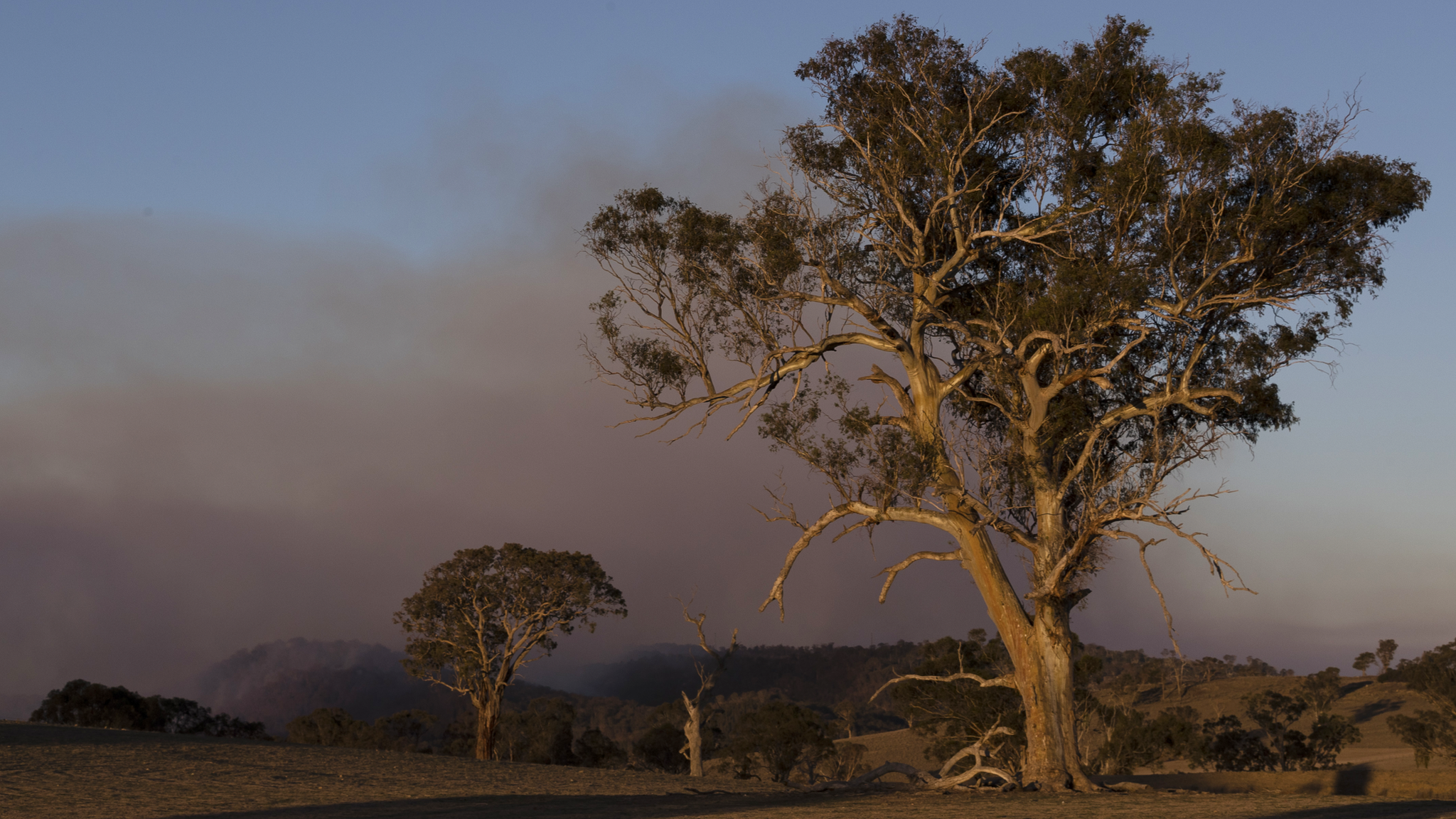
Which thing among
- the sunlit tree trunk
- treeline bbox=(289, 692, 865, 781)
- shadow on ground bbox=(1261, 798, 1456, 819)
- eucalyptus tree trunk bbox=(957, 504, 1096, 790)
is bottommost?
treeline bbox=(289, 692, 865, 781)

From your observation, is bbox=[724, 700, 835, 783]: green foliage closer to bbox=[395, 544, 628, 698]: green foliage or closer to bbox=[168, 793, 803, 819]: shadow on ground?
bbox=[395, 544, 628, 698]: green foliage

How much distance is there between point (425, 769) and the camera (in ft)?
60.8

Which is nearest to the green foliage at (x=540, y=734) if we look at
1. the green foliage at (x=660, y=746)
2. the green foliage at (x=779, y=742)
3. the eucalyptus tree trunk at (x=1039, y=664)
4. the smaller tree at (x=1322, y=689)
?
the green foliage at (x=660, y=746)

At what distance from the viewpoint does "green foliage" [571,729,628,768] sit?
5125 centimetres

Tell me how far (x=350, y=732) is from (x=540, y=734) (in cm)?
962

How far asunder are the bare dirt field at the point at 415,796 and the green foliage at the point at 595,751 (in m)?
32.6

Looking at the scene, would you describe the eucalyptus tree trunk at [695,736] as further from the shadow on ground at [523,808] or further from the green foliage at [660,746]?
the green foliage at [660,746]

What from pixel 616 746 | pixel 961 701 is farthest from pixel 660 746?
pixel 961 701

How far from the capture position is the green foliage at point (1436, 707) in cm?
4366

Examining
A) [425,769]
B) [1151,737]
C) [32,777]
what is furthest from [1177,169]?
[1151,737]

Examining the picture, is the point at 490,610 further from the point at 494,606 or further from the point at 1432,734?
the point at 1432,734

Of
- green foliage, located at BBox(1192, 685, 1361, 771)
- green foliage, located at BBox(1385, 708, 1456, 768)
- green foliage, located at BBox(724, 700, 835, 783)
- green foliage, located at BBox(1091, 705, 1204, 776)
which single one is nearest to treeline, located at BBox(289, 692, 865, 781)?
green foliage, located at BBox(724, 700, 835, 783)

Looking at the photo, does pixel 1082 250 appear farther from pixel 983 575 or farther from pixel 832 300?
pixel 983 575

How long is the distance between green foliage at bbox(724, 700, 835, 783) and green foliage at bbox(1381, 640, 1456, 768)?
23.0 m
